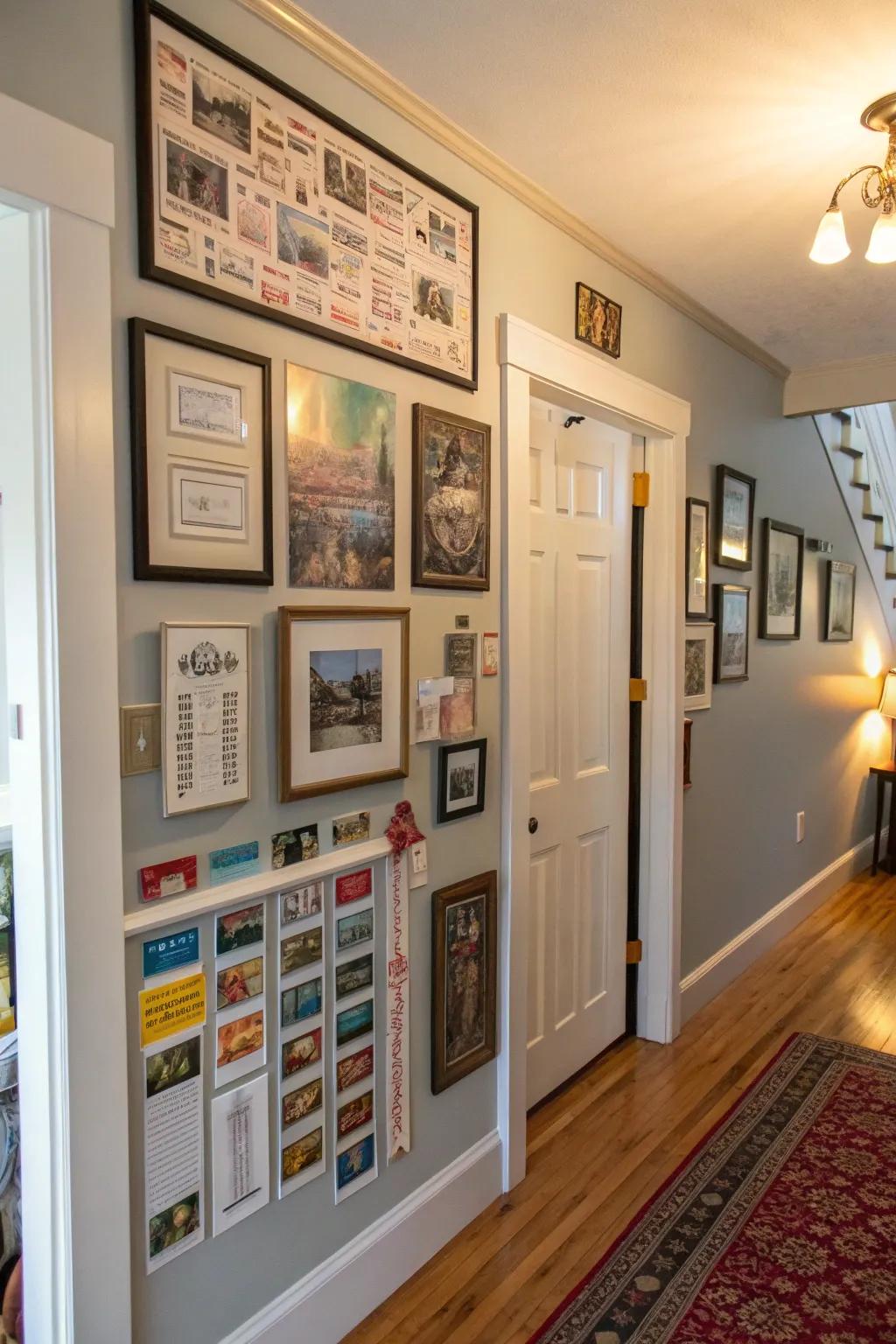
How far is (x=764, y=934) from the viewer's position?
3.67 metres

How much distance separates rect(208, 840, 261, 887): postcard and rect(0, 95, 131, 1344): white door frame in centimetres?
20

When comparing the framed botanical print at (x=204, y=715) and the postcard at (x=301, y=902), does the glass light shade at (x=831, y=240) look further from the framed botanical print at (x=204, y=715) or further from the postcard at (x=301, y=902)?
the postcard at (x=301, y=902)

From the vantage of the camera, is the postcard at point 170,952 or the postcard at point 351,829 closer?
the postcard at point 170,952

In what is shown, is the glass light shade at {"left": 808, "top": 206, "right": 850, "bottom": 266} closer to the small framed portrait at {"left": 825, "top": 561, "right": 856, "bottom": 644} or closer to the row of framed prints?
the row of framed prints

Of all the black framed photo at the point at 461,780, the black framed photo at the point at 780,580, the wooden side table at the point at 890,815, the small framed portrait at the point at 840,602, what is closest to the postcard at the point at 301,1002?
the black framed photo at the point at 461,780

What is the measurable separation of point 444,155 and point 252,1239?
2.20m

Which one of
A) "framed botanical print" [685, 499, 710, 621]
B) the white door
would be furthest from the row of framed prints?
"framed botanical print" [685, 499, 710, 621]

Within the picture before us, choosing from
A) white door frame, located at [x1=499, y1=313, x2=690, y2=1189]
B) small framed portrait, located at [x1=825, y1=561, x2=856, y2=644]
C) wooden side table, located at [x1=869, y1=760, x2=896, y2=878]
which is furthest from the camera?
wooden side table, located at [x1=869, y1=760, x2=896, y2=878]

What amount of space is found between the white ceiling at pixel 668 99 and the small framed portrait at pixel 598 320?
0.54 ft

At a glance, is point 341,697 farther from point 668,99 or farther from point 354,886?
point 668,99

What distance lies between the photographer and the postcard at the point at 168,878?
1335mm

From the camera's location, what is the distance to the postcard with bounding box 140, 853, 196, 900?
1.33 metres

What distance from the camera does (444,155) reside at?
1856 mm

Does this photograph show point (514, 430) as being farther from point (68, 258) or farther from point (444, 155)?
point (68, 258)
